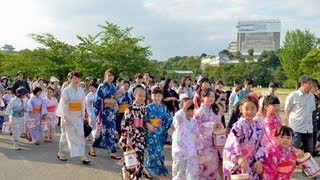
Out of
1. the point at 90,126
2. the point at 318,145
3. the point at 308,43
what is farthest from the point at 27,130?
the point at 308,43

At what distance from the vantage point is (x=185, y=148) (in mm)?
5812

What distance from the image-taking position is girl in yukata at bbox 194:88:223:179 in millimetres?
6137

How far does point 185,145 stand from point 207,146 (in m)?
0.50

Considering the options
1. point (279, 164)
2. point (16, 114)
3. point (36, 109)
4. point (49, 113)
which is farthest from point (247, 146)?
point (49, 113)

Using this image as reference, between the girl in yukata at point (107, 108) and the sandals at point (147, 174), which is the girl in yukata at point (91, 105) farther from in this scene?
the sandals at point (147, 174)

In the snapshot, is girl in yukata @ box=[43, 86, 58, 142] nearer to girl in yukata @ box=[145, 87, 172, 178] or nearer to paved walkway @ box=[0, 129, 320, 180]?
paved walkway @ box=[0, 129, 320, 180]

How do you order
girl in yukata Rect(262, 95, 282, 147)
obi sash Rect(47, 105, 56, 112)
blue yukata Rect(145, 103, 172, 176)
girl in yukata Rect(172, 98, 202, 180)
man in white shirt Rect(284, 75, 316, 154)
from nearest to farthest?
girl in yukata Rect(172, 98, 202, 180)
girl in yukata Rect(262, 95, 282, 147)
blue yukata Rect(145, 103, 172, 176)
man in white shirt Rect(284, 75, 316, 154)
obi sash Rect(47, 105, 56, 112)

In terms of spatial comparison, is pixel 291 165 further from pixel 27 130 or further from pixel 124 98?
pixel 27 130

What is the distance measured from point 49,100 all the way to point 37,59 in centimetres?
1722

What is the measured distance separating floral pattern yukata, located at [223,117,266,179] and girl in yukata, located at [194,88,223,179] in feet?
3.31

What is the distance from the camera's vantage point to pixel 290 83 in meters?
63.4

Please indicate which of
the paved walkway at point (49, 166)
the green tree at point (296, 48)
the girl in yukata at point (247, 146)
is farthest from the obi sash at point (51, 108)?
the green tree at point (296, 48)

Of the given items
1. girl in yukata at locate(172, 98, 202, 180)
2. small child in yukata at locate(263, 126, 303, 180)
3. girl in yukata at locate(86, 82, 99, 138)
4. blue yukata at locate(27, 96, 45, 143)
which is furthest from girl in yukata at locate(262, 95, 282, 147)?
blue yukata at locate(27, 96, 45, 143)

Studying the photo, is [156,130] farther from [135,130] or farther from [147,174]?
[147,174]
